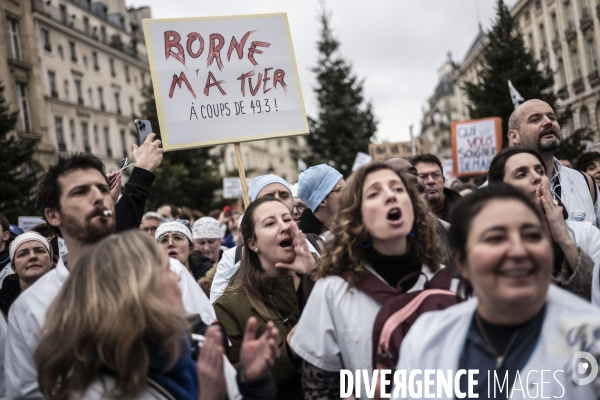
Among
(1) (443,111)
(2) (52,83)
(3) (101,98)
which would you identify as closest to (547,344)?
(2) (52,83)

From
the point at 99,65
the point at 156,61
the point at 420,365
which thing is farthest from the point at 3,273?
the point at 99,65

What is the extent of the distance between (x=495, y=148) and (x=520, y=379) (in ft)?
35.5

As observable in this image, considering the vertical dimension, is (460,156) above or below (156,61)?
below

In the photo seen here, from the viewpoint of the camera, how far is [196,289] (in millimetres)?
2955

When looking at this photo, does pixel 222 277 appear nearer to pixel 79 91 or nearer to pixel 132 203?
pixel 132 203

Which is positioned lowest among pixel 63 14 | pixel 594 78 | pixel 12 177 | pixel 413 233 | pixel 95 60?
pixel 413 233

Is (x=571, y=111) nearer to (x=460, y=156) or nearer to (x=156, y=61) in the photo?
(x=460, y=156)

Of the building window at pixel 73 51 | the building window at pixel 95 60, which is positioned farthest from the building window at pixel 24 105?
the building window at pixel 95 60

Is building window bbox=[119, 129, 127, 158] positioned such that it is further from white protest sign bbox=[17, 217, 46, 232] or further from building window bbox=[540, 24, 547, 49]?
white protest sign bbox=[17, 217, 46, 232]

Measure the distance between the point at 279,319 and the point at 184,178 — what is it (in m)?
23.4

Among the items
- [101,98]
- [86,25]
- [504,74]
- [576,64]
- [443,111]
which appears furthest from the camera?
[443,111]

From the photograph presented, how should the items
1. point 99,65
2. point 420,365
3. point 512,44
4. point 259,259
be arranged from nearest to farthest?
point 420,365 < point 259,259 < point 512,44 < point 99,65

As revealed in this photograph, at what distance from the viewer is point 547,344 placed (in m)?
1.96

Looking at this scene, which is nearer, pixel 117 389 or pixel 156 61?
pixel 117 389
